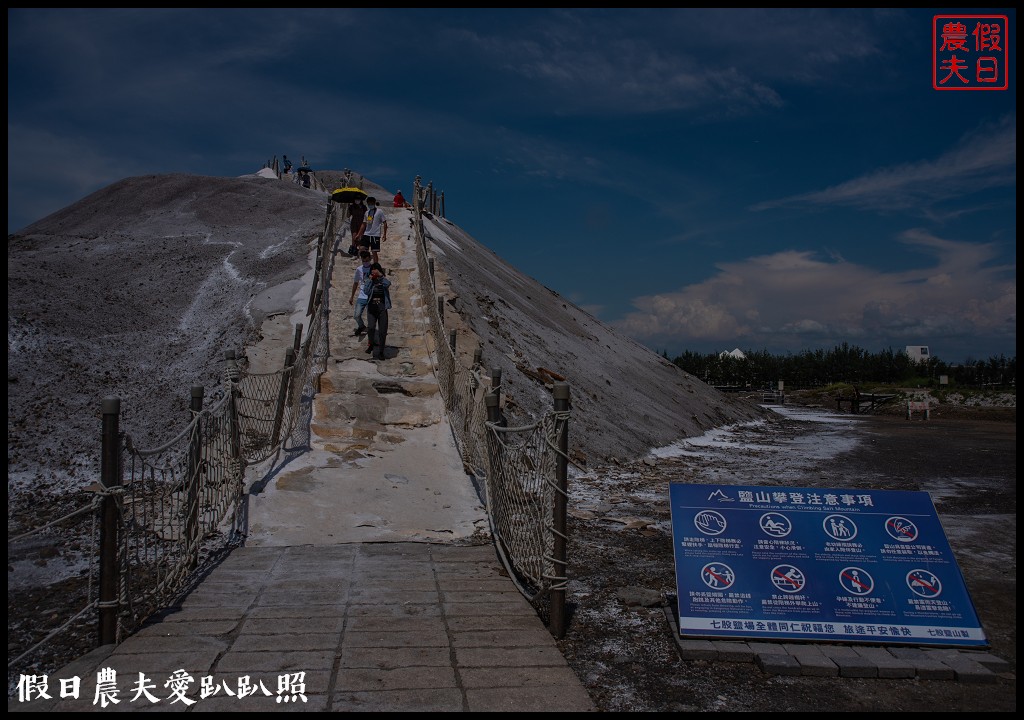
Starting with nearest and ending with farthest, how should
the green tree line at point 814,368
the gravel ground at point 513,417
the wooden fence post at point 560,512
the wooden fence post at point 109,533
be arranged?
1. the wooden fence post at point 109,533
2. the gravel ground at point 513,417
3. the wooden fence post at point 560,512
4. the green tree line at point 814,368

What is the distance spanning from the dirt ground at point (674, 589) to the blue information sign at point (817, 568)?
0.31 meters

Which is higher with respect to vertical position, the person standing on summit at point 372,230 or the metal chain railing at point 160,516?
the person standing on summit at point 372,230

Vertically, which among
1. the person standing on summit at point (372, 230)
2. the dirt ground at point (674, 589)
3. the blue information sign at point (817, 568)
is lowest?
the dirt ground at point (674, 589)

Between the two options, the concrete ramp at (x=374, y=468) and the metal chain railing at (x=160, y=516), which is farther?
the concrete ramp at (x=374, y=468)

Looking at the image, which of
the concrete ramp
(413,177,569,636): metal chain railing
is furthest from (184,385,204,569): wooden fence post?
(413,177,569,636): metal chain railing

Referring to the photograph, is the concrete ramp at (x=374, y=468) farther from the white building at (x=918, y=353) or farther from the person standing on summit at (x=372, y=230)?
the white building at (x=918, y=353)

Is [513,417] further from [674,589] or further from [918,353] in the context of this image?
[918,353]

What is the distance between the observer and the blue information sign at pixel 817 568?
13.3ft

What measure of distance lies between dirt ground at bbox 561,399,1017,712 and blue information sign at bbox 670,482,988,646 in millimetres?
309

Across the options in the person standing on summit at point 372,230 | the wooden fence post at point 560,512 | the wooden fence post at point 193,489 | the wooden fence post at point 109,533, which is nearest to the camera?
the wooden fence post at point 109,533

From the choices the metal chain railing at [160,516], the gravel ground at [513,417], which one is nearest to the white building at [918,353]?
the gravel ground at [513,417]

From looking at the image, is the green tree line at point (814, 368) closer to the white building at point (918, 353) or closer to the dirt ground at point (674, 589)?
the white building at point (918, 353)

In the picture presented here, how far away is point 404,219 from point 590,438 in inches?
491

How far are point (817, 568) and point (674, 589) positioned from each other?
1.32 m
